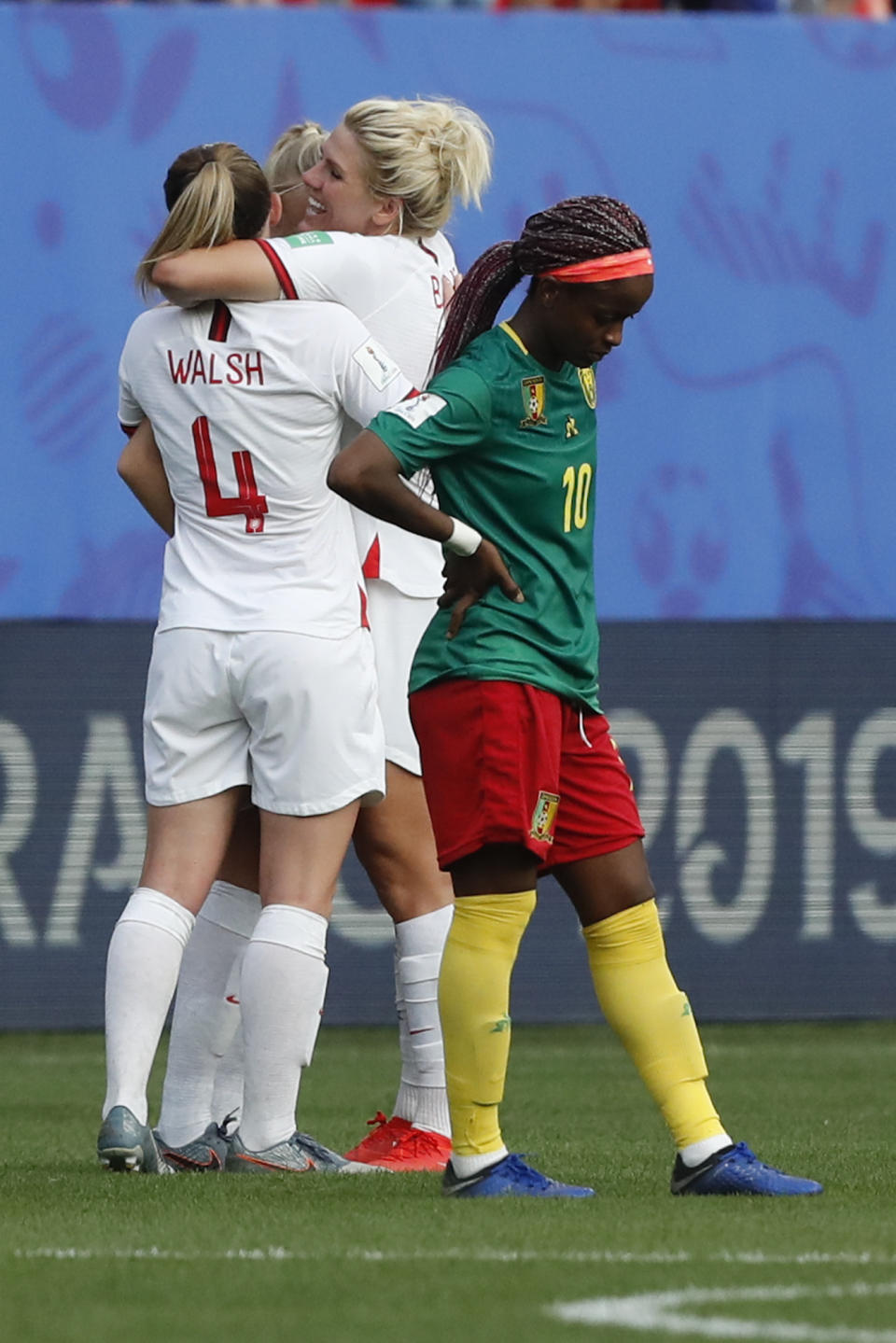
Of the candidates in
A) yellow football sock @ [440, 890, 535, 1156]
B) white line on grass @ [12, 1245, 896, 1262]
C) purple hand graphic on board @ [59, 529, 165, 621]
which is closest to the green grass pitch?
white line on grass @ [12, 1245, 896, 1262]

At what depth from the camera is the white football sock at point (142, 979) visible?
13.9ft

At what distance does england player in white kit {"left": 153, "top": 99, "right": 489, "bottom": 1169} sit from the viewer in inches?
182

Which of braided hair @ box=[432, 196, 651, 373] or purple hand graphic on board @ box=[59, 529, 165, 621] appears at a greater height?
braided hair @ box=[432, 196, 651, 373]

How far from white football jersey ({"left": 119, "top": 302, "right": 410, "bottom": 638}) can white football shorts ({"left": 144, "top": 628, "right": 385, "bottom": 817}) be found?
0.04m

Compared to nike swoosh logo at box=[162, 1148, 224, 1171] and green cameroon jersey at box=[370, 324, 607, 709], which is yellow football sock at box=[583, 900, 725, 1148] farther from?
nike swoosh logo at box=[162, 1148, 224, 1171]

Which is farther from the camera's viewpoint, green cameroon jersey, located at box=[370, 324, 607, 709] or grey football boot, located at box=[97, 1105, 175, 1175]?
grey football boot, located at box=[97, 1105, 175, 1175]

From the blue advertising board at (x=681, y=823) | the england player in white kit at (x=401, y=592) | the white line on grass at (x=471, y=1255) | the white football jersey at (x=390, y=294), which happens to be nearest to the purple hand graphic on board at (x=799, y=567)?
the blue advertising board at (x=681, y=823)

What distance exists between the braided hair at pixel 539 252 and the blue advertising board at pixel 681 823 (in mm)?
3185

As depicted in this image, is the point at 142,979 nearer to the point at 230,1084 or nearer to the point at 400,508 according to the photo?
the point at 230,1084

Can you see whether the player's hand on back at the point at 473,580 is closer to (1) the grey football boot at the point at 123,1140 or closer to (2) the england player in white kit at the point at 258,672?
(2) the england player in white kit at the point at 258,672

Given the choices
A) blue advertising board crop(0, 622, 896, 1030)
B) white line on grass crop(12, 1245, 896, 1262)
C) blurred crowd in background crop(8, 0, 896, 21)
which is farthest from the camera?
blurred crowd in background crop(8, 0, 896, 21)

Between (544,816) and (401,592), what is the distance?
0.98m

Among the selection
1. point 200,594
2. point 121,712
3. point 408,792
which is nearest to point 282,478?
point 200,594

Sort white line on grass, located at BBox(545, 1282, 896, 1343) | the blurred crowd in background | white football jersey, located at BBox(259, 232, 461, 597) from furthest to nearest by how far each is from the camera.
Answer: the blurred crowd in background
white football jersey, located at BBox(259, 232, 461, 597)
white line on grass, located at BBox(545, 1282, 896, 1343)
